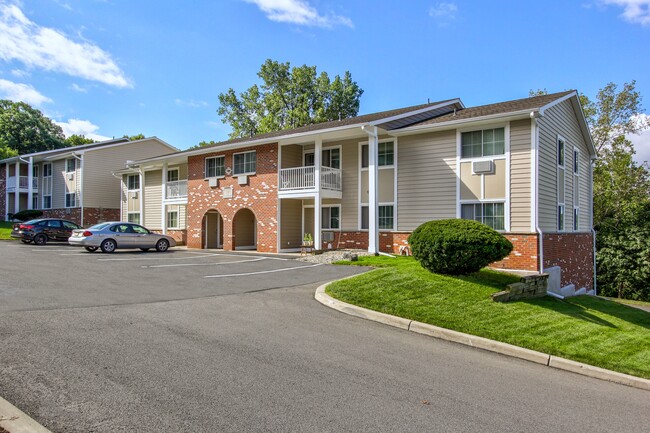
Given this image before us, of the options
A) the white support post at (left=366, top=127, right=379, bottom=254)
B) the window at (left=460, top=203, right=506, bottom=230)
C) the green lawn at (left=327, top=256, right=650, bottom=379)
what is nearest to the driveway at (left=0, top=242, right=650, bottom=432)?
the green lawn at (left=327, top=256, right=650, bottom=379)

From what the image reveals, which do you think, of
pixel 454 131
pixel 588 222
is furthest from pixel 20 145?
pixel 588 222

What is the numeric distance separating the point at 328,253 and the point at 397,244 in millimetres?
2929

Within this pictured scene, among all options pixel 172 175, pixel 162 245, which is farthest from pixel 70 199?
pixel 162 245

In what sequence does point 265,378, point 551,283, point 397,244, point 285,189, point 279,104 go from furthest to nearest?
point 279,104 < point 285,189 < point 397,244 < point 551,283 < point 265,378

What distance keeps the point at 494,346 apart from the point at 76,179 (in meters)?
36.5

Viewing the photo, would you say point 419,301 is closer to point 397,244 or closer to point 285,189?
point 397,244

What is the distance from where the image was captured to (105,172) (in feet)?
119

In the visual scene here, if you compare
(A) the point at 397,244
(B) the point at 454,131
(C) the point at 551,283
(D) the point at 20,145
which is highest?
(D) the point at 20,145

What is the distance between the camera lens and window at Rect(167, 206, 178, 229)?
2920cm

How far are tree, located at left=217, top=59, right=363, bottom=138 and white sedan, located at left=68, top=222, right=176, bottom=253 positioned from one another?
2412cm

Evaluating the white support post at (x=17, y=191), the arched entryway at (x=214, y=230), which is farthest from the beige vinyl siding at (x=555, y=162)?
the white support post at (x=17, y=191)

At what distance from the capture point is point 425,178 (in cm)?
1834

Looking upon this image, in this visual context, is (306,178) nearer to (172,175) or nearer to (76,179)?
(172,175)

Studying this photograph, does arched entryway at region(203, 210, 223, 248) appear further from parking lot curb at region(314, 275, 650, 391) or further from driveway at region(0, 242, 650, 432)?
parking lot curb at region(314, 275, 650, 391)
